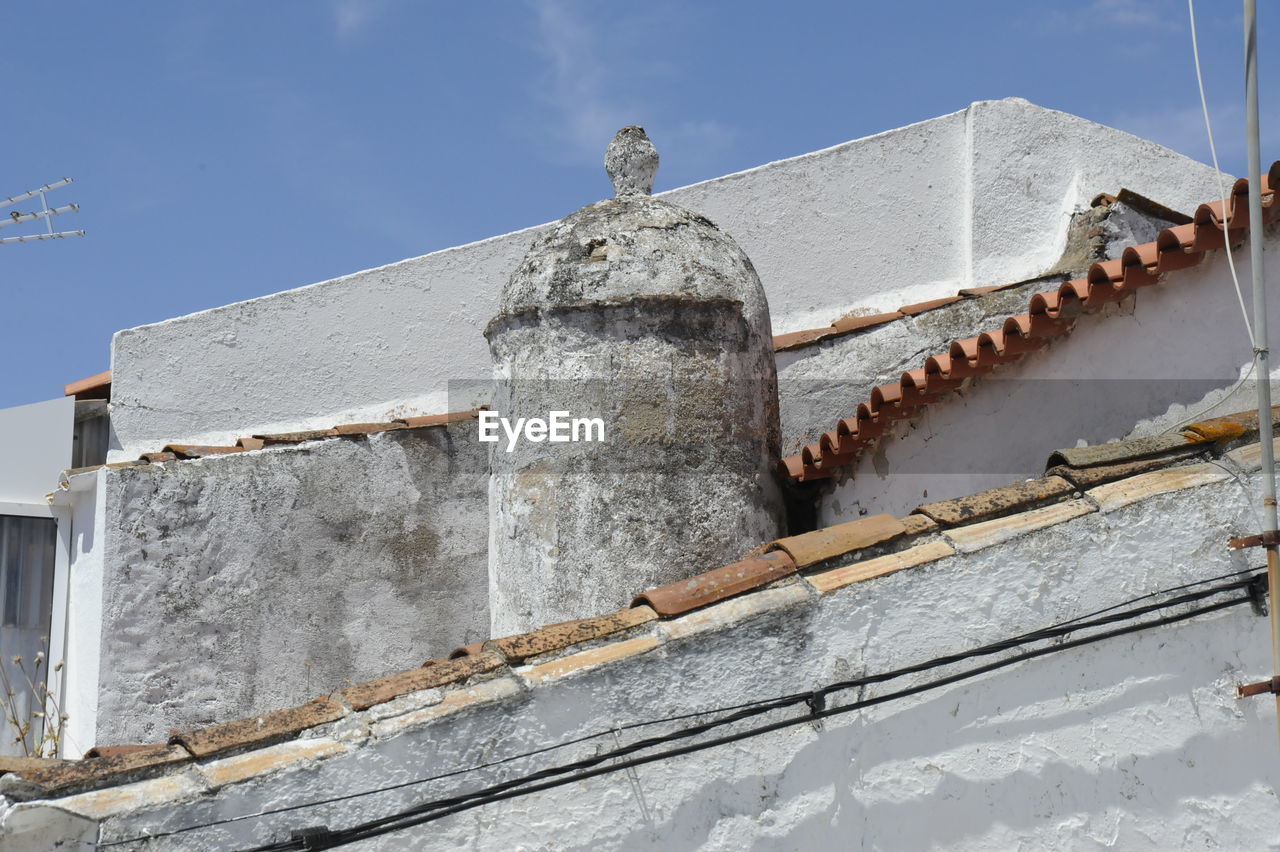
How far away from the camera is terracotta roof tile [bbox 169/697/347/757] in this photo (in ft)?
11.9

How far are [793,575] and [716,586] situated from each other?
225mm

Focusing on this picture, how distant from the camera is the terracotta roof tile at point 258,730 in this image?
363 cm

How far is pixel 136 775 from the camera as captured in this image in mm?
3543

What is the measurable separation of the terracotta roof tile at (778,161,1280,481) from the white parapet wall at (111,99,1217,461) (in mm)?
3132

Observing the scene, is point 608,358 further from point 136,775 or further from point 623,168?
point 136,775

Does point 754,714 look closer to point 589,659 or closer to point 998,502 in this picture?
point 589,659

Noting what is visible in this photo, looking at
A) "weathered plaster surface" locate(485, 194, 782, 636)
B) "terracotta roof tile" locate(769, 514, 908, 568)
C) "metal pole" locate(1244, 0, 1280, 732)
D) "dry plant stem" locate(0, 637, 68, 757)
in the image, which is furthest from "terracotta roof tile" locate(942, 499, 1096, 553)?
"dry plant stem" locate(0, 637, 68, 757)

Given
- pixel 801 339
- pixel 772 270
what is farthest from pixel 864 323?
pixel 772 270

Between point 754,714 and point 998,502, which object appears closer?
point 754,714

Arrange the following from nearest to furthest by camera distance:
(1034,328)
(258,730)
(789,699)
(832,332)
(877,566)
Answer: (258,730) → (789,699) → (877,566) → (1034,328) → (832,332)

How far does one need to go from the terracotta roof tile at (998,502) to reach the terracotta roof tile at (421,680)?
1.33m

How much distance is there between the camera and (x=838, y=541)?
13.6ft

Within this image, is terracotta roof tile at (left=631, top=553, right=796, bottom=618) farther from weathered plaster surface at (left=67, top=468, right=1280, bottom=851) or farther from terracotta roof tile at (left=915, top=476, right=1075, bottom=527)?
terracotta roof tile at (left=915, top=476, right=1075, bottom=527)

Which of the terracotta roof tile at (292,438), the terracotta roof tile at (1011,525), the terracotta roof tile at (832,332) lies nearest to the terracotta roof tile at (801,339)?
the terracotta roof tile at (832,332)
